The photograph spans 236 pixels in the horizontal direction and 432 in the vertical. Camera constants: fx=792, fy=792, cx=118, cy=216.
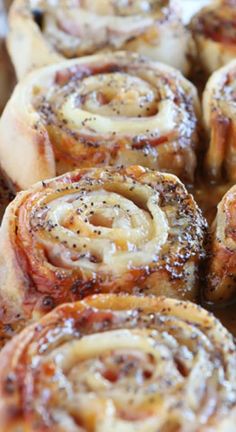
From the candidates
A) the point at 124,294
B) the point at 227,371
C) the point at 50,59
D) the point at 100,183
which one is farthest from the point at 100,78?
the point at 227,371

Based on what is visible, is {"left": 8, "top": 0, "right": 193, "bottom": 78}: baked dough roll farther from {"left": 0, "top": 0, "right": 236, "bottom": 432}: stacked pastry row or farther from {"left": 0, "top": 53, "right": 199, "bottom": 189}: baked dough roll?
{"left": 0, "top": 53, "right": 199, "bottom": 189}: baked dough roll

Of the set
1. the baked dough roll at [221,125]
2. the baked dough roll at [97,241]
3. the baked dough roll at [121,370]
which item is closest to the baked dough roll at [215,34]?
the baked dough roll at [221,125]

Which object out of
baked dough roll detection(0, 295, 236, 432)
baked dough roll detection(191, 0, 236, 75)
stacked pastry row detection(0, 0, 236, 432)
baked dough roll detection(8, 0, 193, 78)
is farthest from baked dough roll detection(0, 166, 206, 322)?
baked dough roll detection(191, 0, 236, 75)

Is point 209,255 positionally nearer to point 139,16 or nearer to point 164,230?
point 164,230

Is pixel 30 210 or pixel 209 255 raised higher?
pixel 30 210

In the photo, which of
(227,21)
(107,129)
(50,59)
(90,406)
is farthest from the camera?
(227,21)

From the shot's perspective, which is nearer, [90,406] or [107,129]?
[90,406]
